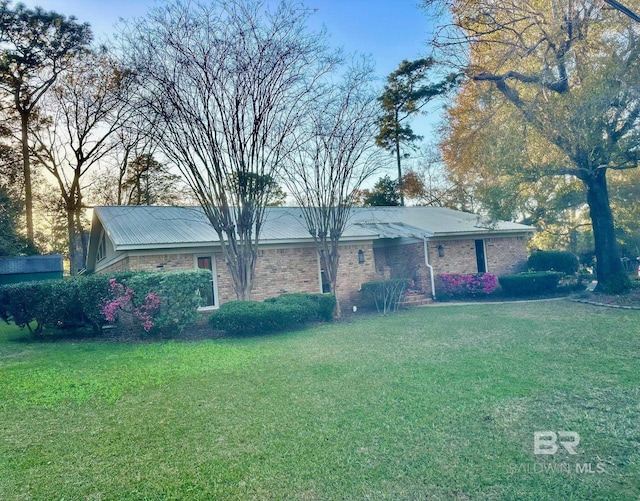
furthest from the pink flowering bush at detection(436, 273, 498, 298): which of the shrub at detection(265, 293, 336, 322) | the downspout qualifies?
the shrub at detection(265, 293, 336, 322)

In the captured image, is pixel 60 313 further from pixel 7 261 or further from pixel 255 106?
pixel 7 261

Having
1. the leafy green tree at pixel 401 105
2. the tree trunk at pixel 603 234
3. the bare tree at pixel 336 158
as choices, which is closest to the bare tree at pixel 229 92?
the bare tree at pixel 336 158

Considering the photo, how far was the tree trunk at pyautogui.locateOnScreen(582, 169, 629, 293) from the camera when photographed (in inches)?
537

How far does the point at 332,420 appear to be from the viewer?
14.1 ft

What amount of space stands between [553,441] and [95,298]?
10.1 meters

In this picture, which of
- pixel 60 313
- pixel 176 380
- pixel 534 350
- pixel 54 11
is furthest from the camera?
pixel 54 11

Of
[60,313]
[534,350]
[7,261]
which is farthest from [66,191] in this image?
[534,350]

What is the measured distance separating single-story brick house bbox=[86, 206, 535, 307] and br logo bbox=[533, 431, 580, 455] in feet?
35.1

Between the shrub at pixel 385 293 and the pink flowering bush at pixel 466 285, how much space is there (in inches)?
113

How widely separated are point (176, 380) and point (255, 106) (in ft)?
25.5

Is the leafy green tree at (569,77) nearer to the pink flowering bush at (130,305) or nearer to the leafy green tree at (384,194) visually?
the pink flowering bush at (130,305)

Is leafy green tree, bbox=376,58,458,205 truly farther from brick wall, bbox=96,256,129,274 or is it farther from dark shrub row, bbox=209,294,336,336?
dark shrub row, bbox=209,294,336,336

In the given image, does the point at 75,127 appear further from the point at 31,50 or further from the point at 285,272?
the point at 285,272

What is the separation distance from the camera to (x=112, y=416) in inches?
186
